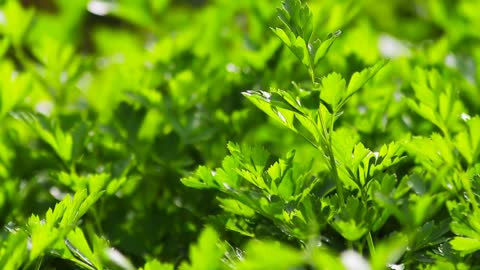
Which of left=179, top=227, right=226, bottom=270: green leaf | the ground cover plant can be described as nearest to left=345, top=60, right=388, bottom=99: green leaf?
the ground cover plant

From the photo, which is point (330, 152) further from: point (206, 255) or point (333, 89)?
point (206, 255)

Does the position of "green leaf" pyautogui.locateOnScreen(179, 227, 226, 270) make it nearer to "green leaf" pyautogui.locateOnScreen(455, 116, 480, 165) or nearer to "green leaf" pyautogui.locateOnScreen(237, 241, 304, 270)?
"green leaf" pyautogui.locateOnScreen(237, 241, 304, 270)

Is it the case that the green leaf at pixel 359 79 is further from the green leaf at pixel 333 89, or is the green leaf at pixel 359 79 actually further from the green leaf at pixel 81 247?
the green leaf at pixel 81 247

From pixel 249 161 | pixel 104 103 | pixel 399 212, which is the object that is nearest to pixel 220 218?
pixel 249 161

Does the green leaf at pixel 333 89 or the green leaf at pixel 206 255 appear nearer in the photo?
the green leaf at pixel 206 255

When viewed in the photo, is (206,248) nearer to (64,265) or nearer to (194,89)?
(64,265)

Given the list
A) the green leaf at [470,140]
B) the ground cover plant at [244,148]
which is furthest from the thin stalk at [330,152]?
the green leaf at [470,140]

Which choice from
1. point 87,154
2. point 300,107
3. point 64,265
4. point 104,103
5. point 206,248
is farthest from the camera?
point 104,103

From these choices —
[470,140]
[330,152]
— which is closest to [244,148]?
[330,152]
